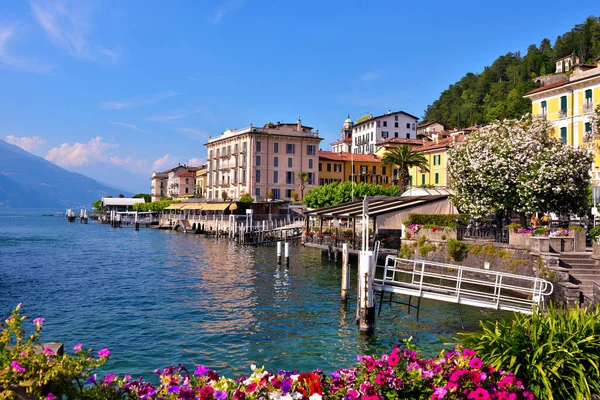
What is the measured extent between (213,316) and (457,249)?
13626 mm

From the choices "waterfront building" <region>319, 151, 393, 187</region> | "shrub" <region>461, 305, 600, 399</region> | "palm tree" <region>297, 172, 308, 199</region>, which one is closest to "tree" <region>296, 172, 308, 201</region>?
"palm tree" <region>297, 172, 308, 199</region>

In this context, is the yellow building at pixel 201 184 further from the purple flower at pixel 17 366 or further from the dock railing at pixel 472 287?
the purple flower at pixel 17 366

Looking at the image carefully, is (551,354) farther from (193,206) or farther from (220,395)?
(193,206)

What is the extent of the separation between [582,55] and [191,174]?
9878cm

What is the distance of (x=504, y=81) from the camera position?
5000 inches

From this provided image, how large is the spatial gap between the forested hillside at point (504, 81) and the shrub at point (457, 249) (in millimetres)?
76379

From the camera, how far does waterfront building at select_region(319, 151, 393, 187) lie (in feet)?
300

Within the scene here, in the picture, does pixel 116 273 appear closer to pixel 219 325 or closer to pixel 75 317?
pixel 75 317

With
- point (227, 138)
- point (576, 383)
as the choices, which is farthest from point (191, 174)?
point (576, 383)

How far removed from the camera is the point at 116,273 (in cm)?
3303

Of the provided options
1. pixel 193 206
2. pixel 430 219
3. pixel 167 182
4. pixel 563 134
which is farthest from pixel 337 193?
pixel 167 182

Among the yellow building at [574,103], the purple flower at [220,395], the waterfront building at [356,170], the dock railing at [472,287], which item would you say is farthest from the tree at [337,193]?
the purple flower at [220,395]

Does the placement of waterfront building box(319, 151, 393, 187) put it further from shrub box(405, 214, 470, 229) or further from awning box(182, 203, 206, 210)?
shrub box(405, 214, 470, 229)

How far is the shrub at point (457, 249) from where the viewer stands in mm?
26078
